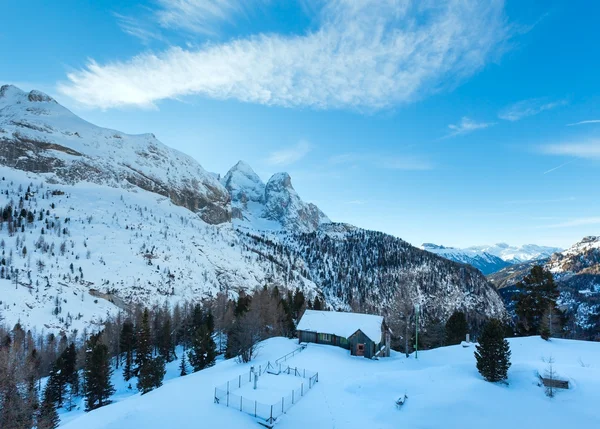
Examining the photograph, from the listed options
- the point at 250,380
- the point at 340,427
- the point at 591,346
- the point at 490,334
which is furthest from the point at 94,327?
the point at 591,346

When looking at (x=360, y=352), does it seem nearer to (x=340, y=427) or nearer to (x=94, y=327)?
(x=340, y=427)

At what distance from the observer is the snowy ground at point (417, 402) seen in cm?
1864

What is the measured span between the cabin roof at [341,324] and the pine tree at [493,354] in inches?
862

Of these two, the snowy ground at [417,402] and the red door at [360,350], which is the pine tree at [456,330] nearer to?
the red door at [360,350]

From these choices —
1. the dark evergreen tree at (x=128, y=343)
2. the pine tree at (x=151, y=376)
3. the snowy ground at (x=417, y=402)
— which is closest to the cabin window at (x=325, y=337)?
the snowy ground at (x=417, y=402)

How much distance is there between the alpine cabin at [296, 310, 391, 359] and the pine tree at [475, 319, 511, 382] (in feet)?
71.9

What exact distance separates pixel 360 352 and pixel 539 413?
28.0 meters

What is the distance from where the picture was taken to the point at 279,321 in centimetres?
6506

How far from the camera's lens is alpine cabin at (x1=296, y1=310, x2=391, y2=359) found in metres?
44.7

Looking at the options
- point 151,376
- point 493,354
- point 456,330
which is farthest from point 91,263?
point 493,354

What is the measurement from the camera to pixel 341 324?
48.1 m

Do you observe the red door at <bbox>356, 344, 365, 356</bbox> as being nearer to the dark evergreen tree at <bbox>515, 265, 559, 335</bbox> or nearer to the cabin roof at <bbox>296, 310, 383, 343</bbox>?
the cabin roof at <bbox>296, 310, 383, 343</bbox>

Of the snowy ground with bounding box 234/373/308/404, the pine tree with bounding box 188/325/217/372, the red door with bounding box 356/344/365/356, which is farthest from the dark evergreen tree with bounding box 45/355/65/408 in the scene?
the red door with bounding box 356/344/365/356

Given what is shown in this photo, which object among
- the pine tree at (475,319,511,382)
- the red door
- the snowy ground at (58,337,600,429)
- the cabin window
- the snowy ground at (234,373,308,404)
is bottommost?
the red door
